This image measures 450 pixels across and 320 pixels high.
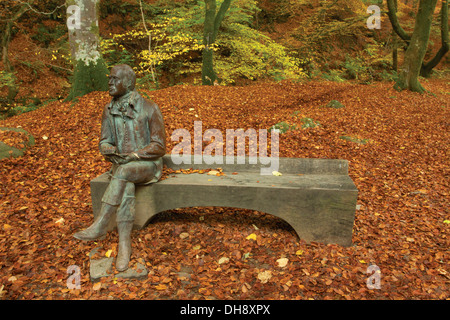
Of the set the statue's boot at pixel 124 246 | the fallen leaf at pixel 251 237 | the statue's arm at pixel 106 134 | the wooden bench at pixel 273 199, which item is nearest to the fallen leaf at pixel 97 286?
the statue's boot at pixel 124 246

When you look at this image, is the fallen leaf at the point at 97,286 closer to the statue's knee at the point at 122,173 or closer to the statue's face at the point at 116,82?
the statue's knee at the point at 122,173

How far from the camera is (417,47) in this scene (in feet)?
31.1

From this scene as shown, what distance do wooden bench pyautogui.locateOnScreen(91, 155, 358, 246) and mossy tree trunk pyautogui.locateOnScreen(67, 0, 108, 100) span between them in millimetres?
4421

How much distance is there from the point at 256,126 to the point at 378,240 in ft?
12.2

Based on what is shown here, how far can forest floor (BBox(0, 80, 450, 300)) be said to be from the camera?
102 inches

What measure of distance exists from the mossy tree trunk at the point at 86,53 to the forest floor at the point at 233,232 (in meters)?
0.56

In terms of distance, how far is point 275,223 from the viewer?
11.7 feet

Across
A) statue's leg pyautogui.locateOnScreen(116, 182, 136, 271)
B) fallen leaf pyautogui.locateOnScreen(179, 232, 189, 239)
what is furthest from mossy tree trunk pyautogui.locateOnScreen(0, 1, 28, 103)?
fallen leaf pyautogui.locateOnScreen(179, 232, 189, 239)

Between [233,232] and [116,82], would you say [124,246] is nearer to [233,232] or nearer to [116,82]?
[233,232]

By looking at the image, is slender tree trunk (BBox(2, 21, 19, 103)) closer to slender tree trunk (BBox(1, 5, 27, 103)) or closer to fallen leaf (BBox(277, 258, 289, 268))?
slender tree trunk (BBox(1, 5, 27, 103))

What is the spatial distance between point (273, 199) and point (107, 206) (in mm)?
1673

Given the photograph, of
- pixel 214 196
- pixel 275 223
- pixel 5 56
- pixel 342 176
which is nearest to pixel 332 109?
pixel 342 176

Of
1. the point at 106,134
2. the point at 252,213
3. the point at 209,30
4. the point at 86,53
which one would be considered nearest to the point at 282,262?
the point at 252,213

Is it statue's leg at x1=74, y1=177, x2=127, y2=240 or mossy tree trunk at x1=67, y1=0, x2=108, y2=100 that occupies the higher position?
mossy tree trunk at x1=67, y1=0, x2=108, y2=100
